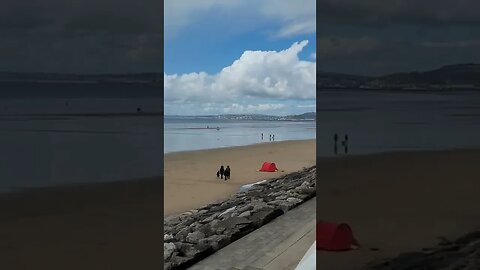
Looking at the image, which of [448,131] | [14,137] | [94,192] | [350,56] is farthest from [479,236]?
[14,137]

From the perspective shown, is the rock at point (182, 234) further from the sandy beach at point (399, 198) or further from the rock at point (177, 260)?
the sandy beach at point (399, 198)

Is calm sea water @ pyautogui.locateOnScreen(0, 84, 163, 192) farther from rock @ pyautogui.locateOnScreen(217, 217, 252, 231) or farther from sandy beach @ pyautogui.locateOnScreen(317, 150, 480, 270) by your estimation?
rock @ pyautogui.locateOnScreen(217, 217, 252, 231)

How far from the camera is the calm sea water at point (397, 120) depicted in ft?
4.19

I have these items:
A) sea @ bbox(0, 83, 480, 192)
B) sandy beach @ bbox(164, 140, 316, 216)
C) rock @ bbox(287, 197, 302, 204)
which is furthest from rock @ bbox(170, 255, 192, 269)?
sandy beach @ bbox(164, 140, 316, 216)

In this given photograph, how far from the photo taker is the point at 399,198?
133 cm

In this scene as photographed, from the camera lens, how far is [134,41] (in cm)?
125

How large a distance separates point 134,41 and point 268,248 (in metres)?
1.37

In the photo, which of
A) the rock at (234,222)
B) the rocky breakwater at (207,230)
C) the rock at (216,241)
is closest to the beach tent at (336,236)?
the rocky breakwater at (207,230)

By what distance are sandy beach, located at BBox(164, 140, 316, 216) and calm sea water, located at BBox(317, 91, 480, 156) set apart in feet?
8.08

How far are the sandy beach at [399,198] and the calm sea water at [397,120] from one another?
0.04 metres

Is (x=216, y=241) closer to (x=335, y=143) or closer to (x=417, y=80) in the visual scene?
(x=335, y=143)

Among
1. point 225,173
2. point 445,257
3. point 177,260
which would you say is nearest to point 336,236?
point 445,257

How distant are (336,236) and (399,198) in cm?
24

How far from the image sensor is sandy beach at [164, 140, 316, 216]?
5124mm
